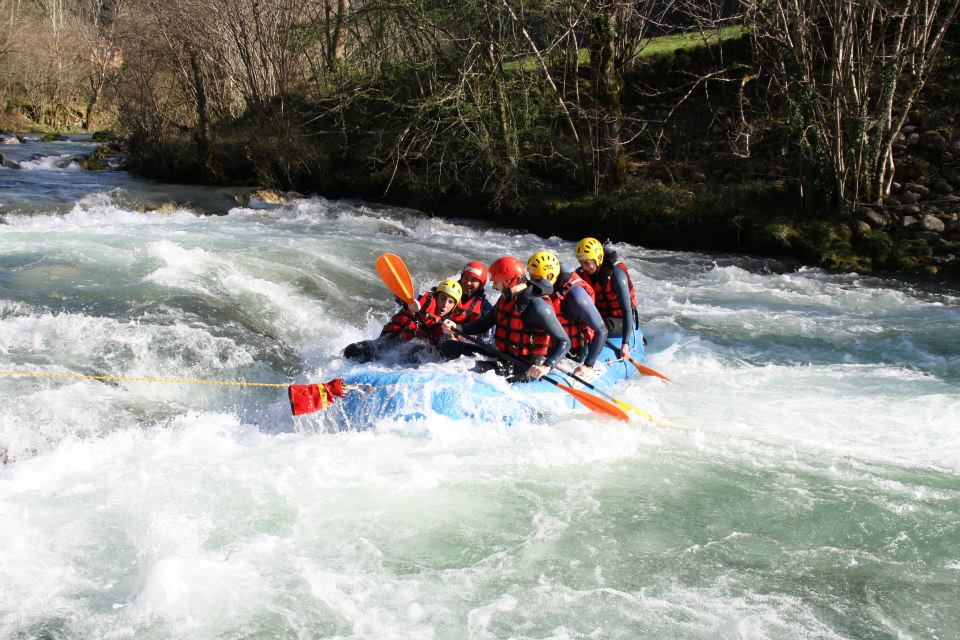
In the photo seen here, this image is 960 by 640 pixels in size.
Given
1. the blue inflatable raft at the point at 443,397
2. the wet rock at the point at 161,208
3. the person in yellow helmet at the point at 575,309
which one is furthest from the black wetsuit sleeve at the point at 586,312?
the wet rock at the point at 161,208

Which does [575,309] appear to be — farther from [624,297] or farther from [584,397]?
[624,297]

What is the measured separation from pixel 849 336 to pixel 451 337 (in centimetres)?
452


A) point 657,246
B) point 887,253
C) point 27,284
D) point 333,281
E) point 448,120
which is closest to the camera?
point 27,284

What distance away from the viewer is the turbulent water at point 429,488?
3.73m

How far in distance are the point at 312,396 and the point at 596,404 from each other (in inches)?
78.8

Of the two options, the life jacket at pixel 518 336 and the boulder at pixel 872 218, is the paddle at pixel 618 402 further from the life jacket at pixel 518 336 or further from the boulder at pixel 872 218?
the boulder at pixel 872 218

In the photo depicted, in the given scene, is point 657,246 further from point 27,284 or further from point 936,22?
point 27,284

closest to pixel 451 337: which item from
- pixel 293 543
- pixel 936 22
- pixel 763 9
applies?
pixel 293 543

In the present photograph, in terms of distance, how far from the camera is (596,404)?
5922 mm

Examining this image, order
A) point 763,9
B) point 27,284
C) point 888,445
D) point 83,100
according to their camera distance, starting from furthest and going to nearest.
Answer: point 83,100 → point 763,9 → point 27,284 → point 888,445

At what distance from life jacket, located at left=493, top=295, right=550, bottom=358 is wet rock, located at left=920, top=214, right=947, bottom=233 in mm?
7346

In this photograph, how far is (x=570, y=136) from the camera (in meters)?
14.1

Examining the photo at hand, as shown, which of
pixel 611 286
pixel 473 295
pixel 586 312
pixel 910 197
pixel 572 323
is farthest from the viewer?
pixel 910 197

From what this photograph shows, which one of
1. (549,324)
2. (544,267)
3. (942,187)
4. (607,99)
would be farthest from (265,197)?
(942,187)
